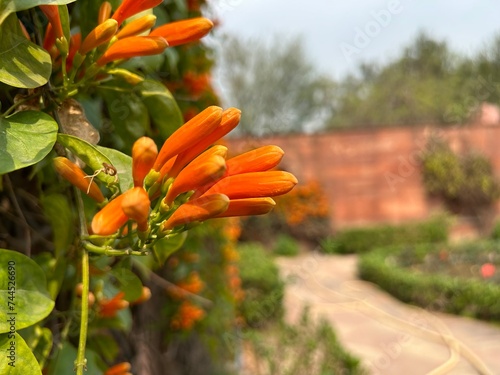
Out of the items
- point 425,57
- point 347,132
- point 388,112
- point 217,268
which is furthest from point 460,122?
point 217,268

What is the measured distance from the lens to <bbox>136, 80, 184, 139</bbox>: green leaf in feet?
1.86

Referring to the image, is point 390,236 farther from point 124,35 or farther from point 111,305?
point 124,35

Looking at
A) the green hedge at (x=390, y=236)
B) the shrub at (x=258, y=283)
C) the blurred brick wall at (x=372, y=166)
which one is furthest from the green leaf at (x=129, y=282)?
the blurred brick wall at (x=372, y=166)

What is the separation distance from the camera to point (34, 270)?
1.44 ft

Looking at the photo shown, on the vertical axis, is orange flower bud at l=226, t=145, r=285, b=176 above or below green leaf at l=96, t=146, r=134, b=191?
above

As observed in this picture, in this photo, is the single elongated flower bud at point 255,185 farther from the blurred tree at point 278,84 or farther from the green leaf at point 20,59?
the blurred tree at point 278,84

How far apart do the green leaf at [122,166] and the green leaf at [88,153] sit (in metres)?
0.02

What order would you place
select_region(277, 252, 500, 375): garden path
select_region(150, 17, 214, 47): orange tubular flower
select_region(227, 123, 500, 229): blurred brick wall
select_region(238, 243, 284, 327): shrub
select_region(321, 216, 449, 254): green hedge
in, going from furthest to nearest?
select_region(227, 123, 500, 229): blurred brick wall, select_region(321, 216, 449, 254): green hedge, select_region(238, 243, 284, 327): shrub, select_region(277, 252, 500, 375): garden path, select_region(150, 17, 214, 47): orange tubular flower

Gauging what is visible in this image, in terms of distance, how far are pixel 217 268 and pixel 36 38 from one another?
1.90 metres

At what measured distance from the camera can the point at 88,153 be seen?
1.39 feet

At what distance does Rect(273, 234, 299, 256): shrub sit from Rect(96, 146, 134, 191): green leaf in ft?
33.1

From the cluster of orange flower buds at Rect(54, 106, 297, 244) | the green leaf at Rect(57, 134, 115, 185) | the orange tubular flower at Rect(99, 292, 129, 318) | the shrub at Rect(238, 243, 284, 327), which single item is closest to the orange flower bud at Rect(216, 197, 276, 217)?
the cluster of orange flower buds at Rect(54, 106, 297, 244)

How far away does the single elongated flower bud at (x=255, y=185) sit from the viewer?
1.22 ft

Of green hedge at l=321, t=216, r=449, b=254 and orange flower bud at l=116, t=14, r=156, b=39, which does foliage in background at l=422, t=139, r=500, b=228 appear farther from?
orange flower bud at l=116, t=14, r=156, b=39
